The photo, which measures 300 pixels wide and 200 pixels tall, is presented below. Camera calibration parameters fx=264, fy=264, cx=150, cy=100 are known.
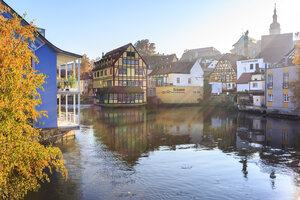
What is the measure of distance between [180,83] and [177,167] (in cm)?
4894

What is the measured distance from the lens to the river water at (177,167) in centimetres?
1048

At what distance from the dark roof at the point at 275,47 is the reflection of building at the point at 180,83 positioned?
1563 cm

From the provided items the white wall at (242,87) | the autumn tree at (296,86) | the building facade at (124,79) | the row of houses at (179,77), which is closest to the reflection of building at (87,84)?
the row of houses at (179,77)

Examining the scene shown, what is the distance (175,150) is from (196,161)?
2773mm

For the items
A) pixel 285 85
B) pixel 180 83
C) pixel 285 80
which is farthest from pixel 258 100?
pixel 180 83

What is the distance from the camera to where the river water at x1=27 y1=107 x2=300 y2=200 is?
34.4 feet

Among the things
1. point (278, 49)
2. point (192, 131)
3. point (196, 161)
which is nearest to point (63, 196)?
point (196, 161)

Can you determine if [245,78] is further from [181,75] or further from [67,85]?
[67,85]

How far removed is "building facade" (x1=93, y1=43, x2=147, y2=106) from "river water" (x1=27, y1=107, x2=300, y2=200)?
31029 mm

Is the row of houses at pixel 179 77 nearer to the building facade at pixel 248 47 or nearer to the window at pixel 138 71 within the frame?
the window at pixel 138 71

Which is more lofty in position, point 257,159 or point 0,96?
point 0,96

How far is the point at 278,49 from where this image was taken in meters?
61.5

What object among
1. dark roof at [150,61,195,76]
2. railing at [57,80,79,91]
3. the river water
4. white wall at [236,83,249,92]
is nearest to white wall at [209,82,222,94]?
dark roof at [150,61,195,76]

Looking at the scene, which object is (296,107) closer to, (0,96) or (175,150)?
(175,150)
